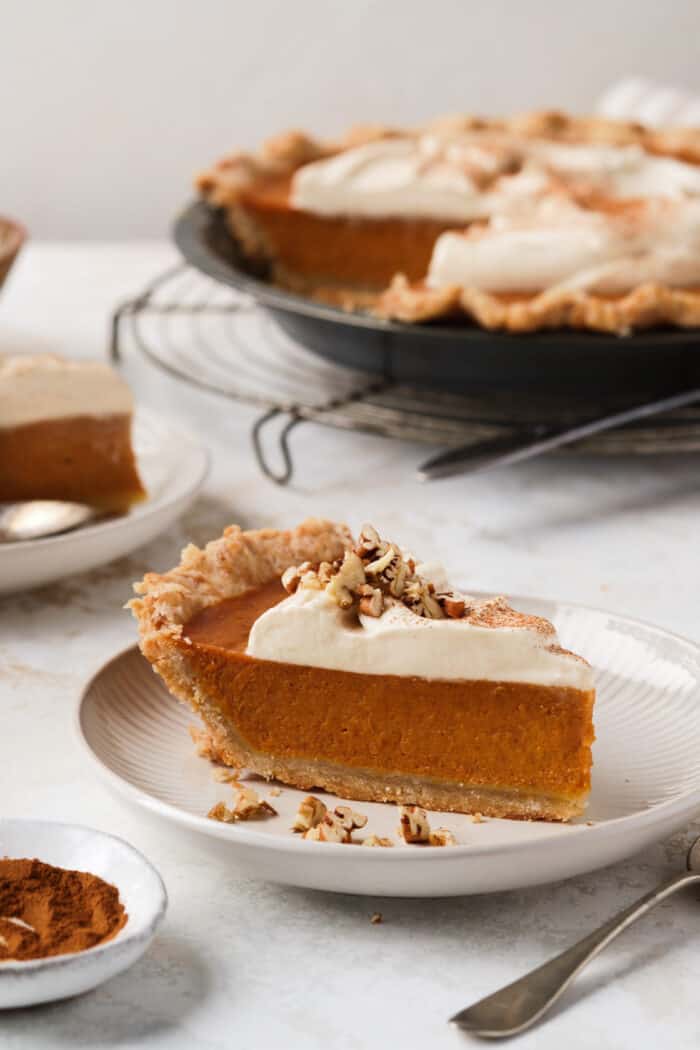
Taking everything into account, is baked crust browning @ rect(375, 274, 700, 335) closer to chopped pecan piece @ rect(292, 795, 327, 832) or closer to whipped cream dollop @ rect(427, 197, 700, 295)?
whipped cream dollop @ rect(427, 197, 700, 295)

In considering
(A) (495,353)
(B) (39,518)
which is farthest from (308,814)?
(A) (495,353)

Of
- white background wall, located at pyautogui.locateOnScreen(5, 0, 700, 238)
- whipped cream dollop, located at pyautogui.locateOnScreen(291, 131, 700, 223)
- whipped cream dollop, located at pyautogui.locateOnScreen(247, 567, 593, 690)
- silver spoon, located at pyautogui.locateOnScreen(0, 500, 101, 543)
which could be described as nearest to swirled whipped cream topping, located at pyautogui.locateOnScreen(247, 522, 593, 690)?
whipped cream dollop, located at pyautogui.locateOnScreen(247, 567, 593, 690)

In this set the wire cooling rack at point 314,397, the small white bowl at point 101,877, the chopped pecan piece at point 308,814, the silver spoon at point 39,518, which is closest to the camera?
the small white bowl at point 101,877

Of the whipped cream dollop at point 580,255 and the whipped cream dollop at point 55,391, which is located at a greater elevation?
the whipped cream dollop at point 580,255

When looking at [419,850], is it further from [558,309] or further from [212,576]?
[558,309]

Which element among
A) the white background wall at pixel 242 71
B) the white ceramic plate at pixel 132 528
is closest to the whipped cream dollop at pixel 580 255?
the white ceramic plate at pixel 132 528

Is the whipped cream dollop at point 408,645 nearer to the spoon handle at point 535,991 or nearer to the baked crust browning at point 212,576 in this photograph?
the baked crust browning at point 212,576
